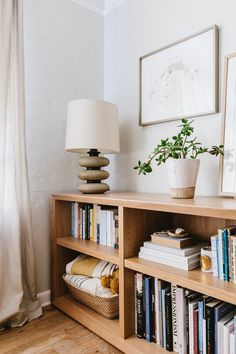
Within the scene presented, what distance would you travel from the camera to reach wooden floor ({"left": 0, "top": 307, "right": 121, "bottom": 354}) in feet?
4.49

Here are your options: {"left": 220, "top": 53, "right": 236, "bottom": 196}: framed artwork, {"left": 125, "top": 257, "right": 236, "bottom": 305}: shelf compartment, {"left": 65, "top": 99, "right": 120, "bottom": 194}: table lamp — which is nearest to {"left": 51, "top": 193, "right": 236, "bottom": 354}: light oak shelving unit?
{"left": 125, "top": 257, "right": 236, "bottom": 305}: shelf compartment

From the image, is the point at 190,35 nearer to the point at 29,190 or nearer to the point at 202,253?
the point at 202,253

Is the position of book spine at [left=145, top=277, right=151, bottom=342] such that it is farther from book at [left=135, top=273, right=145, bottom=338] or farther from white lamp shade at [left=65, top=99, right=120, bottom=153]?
white lamp shade at [left=65, top=99, right=120, bottom=153]

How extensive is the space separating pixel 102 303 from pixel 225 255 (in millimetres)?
733

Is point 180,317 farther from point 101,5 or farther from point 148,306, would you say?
point 101,5

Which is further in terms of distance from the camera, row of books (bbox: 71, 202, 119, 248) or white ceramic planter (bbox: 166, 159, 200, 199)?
row of books (bbox: 71, 202, 119, 248)

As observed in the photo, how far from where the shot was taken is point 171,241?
128 centimetres

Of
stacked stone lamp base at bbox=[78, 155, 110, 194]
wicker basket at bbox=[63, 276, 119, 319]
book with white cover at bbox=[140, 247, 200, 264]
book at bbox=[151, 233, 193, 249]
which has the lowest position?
wicker basket at bbox=[63, 276, 119, 319]

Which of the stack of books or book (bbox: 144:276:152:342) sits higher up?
the stack of books

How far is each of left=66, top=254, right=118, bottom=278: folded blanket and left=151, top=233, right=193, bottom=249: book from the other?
0.34 metres

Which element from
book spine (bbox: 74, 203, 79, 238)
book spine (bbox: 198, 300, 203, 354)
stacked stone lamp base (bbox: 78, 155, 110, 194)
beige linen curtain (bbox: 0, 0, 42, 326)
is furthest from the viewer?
book spine (bbox: 74, 203, 79, 238)

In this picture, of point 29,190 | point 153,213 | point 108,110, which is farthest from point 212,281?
point 29,190

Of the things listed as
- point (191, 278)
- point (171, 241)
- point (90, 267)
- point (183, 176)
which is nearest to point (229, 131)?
point (183, 176)

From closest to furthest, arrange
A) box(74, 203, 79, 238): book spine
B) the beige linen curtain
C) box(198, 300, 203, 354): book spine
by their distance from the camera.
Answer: box(198, 300, 203, 354): book spine → the beige linen curtain → box(74, 203, 79, 238): book spine
